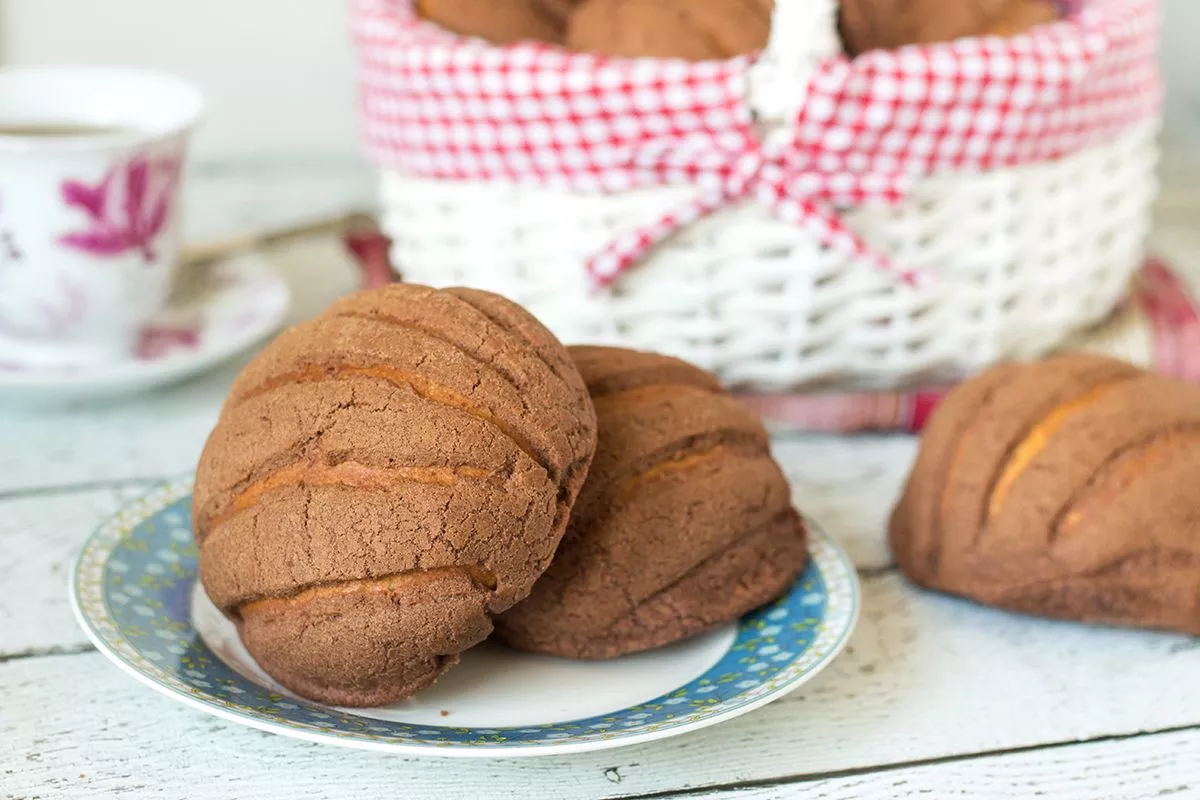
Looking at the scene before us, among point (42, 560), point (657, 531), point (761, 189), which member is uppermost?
point (761, 189)

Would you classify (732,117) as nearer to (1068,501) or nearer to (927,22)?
(927,22)

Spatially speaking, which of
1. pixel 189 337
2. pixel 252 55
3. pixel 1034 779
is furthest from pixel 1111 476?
pixel 252 55

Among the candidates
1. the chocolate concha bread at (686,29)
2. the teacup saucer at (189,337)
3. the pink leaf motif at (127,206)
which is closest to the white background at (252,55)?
the teacup saucer at (189,337)

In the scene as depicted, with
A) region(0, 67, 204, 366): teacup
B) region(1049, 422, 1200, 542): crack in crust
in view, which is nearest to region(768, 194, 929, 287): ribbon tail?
region(1049, 422, 1200, 542): crack in crust

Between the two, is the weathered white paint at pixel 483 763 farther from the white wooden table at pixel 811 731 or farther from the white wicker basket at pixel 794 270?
the white wicker basket at pixel 794 270

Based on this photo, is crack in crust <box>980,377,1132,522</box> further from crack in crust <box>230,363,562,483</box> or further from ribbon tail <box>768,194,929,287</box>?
crack in crust <box>230,363,562,483</box>

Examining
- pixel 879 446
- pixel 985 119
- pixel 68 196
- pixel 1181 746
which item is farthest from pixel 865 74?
pixel 68 196
